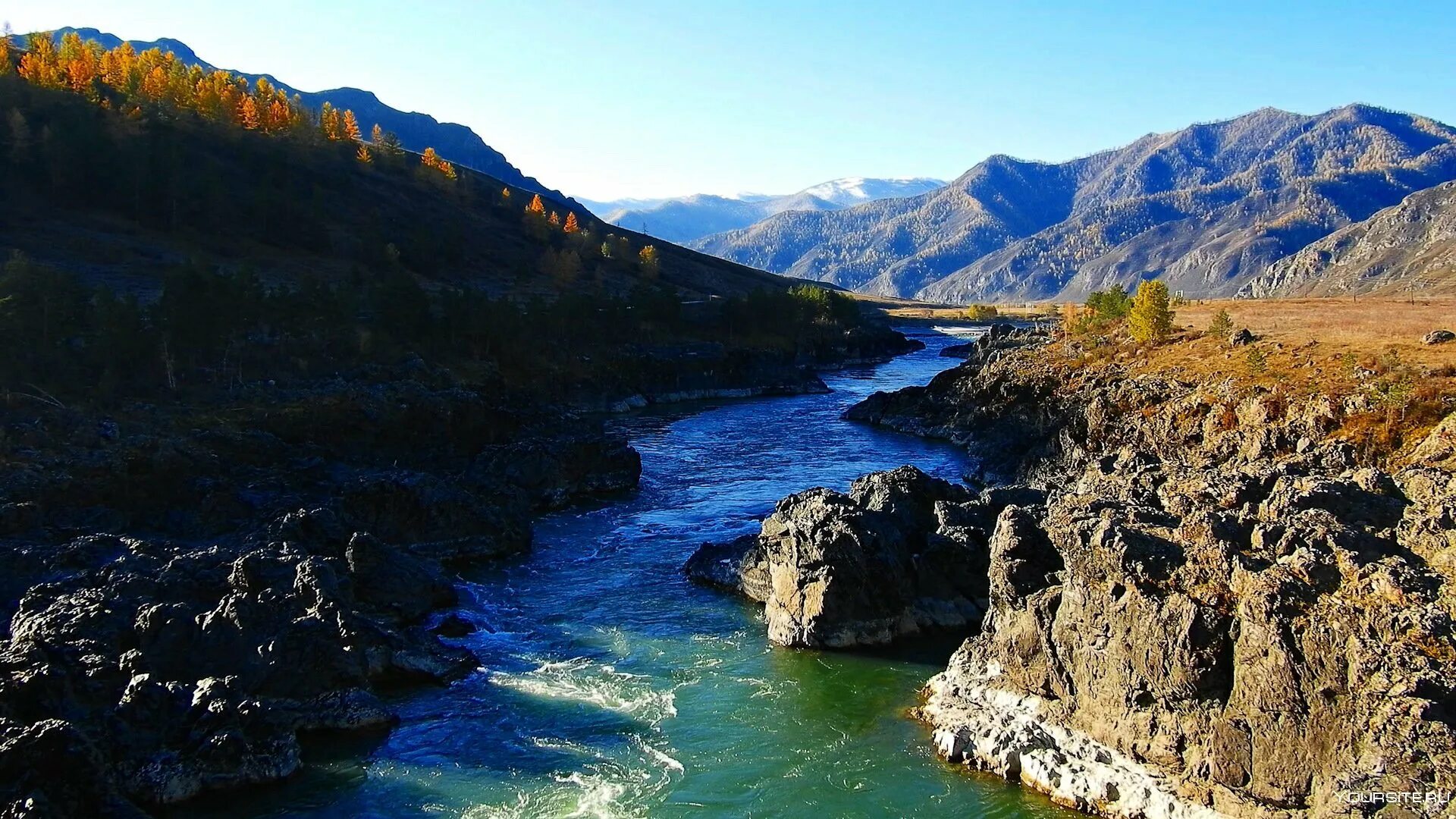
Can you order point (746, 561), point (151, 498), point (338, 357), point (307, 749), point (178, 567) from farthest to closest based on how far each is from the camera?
1. point (338, 357)
2. point (151, 498)
3. point (746, 561)
4. point (178, 567)
5. point (307, 749)

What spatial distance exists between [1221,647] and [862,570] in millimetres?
13850

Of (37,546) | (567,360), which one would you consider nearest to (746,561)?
(37,546)

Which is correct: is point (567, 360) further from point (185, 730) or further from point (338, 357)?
Answer: point (185, 730)

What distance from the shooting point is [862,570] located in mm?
35969

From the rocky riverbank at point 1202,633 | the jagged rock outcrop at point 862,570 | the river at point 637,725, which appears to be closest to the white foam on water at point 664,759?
the river at point 637,725

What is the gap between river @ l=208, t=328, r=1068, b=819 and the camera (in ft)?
82.6

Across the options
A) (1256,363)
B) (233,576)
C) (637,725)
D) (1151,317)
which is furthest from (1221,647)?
(1151,317)

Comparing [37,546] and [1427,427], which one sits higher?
[1427,427]

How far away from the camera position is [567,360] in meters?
111

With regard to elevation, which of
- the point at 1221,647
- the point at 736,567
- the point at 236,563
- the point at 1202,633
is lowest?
the point at 736,567

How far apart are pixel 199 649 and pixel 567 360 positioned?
82.4 meters

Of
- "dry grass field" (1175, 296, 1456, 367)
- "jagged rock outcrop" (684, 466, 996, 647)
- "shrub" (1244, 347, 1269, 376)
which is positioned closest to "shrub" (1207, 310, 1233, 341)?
"dry grass field" (1175, 296, 1456, 367)

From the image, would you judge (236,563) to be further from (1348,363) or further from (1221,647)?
(1348,363)

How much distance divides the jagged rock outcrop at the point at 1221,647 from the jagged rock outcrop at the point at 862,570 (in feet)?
15.0
